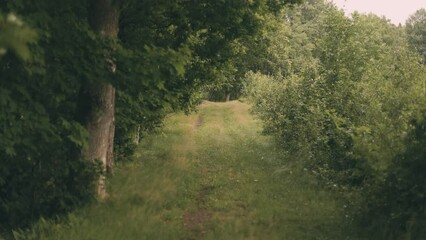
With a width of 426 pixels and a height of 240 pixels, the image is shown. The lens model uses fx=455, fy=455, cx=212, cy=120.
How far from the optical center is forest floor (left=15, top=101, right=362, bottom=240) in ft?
29.1

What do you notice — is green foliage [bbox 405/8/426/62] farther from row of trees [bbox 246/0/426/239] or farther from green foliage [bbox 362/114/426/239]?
green foliage [bbox 362/114/426/239]

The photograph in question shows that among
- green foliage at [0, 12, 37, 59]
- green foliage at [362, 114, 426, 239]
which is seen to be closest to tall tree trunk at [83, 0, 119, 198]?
green foliage at [362, 114, 426, 239]

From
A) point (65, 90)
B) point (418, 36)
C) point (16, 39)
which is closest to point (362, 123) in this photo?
point (65, 90)

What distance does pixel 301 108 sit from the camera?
64.1ft

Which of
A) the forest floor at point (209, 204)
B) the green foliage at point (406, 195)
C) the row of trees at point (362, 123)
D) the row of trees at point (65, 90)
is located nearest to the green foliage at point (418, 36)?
the row of trees at point (362, 123)

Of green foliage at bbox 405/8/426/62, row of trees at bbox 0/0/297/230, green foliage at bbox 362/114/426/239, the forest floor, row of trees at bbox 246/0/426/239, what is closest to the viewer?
row of trees at bbox 0/0/297/230

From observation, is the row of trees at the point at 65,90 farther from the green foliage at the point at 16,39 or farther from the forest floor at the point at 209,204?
the green foliage at the point at 16,39

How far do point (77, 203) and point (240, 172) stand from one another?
8341 mm

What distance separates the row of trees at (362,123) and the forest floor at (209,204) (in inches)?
28.3

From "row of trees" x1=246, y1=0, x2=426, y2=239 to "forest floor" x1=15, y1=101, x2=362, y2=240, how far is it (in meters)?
0.72

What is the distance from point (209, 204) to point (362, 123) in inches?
209

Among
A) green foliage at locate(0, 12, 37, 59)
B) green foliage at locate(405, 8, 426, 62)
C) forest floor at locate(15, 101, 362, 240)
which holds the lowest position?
forest floor at locate(15, 101, 362, 240)

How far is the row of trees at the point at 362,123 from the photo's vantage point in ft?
27.9

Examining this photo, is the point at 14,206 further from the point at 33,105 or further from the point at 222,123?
the point at 222,123
